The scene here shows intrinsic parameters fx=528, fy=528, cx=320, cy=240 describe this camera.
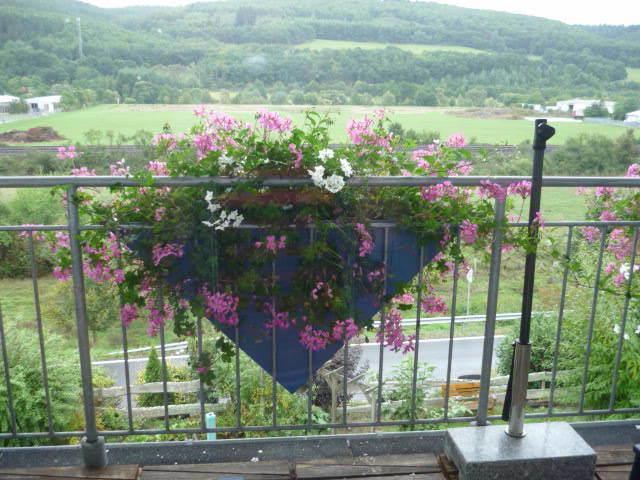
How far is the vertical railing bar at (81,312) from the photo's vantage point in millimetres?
1932

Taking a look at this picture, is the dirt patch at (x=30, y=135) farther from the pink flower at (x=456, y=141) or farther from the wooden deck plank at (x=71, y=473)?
the pink flower at (x=456, y=141)

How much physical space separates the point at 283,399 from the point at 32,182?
201 cm

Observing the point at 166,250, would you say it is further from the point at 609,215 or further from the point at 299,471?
the point at 609,215

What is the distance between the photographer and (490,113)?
317cm

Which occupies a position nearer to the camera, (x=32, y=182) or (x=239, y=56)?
(x=32, y=182)

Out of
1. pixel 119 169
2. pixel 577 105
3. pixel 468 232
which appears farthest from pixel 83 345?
pixel 577 105

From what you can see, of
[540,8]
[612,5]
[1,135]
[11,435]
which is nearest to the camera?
[11,435]

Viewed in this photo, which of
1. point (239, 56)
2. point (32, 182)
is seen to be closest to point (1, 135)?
point (32, 182)

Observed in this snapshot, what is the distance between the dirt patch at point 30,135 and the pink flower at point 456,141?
1.94 metres

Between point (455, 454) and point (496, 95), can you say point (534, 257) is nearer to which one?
point (455, 454)

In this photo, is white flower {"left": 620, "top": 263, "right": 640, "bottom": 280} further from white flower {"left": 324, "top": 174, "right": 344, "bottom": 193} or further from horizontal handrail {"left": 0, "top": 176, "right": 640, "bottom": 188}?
white flower {"left": 324, "top": 174, "right": 344, "bottom": 193}

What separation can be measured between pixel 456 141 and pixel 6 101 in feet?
7.95

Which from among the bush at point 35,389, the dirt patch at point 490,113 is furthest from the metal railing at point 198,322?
the dirt patch at point 490,113

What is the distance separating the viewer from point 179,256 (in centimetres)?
196
